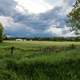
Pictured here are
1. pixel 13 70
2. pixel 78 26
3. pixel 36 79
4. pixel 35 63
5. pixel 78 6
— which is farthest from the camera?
pixel 78 26

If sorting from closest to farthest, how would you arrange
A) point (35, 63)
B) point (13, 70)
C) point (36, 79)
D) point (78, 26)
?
1. point (36, 79)
2. point (13, 70)
3. point (35, 63)
4. point (78, 26)

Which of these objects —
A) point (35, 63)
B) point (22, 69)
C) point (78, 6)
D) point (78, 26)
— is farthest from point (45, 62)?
point (78, 26)

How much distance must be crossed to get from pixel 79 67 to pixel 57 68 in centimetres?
178

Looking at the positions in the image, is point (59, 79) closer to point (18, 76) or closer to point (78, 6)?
point (18, 76)

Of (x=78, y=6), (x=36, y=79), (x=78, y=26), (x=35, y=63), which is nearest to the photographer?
(x=36, y=79)

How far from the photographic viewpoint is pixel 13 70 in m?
26.1

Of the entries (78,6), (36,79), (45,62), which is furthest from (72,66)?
(78,6)

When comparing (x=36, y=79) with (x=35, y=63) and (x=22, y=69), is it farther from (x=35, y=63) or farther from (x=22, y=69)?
(x=35, y=63)

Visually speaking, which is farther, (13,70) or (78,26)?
(78,26)

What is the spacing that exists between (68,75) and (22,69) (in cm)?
374

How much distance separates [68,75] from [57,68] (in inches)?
82.5

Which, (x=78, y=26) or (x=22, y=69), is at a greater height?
(x=78, y=26)

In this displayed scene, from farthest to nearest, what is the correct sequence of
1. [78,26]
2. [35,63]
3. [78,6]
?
[78,26], [78,6], [35,63]

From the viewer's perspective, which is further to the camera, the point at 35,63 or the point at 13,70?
the point at 35,63
